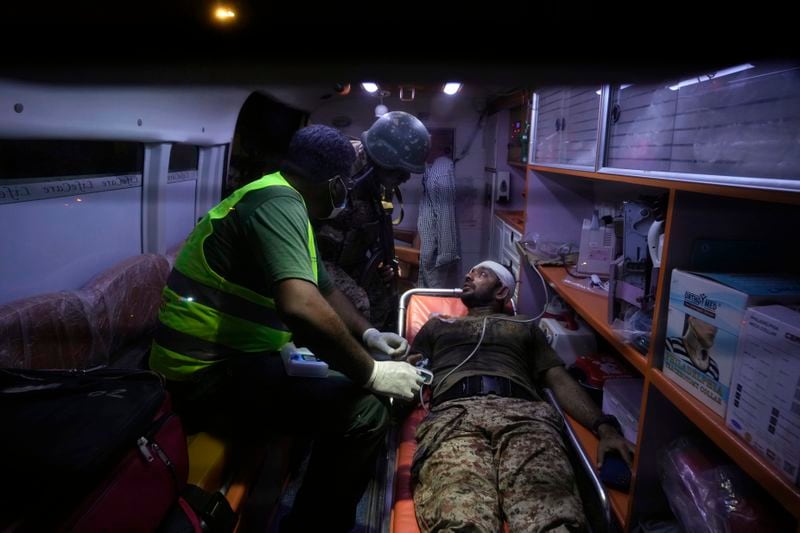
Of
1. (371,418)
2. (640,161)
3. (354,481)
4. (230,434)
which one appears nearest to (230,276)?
(230,434)

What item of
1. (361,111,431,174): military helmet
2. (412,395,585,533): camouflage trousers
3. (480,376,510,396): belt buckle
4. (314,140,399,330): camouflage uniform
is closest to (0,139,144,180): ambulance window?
(314,140,399,330): camouflage uniform

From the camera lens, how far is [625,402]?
1.90 metres

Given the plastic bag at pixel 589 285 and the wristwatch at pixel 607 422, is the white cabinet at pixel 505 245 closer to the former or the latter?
the plastic bag at pixel 589 285

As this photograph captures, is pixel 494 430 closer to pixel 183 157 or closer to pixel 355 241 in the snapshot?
pixel 355 241

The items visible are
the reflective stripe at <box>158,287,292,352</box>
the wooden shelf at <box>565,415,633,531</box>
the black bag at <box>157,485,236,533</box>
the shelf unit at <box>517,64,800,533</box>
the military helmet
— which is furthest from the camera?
the military helmet

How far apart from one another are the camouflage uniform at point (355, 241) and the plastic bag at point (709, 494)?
1999mm

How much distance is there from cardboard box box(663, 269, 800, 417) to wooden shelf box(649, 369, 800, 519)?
0.02m

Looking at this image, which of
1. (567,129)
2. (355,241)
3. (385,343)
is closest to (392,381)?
(385,343)

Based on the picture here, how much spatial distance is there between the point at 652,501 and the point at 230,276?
1.66 meters

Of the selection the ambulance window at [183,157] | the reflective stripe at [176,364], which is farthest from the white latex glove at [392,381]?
the ambulance window at [183,157]

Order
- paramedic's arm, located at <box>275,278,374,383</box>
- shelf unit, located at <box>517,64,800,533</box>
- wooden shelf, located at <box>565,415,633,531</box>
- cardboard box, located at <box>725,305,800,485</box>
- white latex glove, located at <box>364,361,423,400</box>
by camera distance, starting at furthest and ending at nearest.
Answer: white latex glove, located at <box>364,361,423,400</box> < wooden shelf, located at <box>565,415,633,531</box> < paramedic's arm, located at <box>275,278,374,383</box> < shelf unit, located at <box>517,64,800,533</box> < cardboard box, located at <box>725,305,800,485</box>

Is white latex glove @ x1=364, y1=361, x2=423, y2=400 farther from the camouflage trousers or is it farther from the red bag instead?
the red bag

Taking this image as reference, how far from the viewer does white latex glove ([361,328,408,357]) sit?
213cm

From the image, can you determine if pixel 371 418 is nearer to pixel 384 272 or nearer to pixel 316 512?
pixel 316 512
